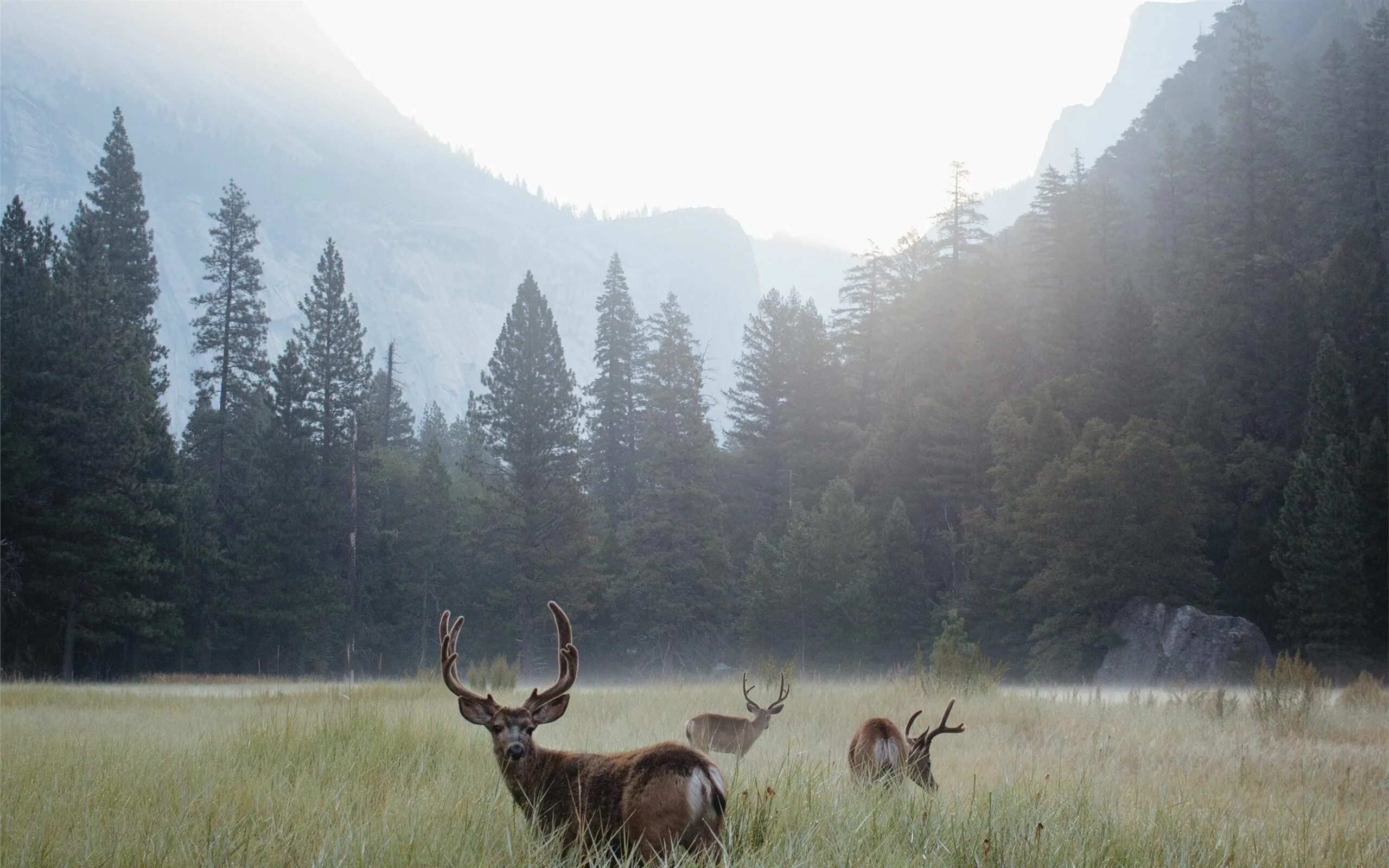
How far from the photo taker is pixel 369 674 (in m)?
43.8

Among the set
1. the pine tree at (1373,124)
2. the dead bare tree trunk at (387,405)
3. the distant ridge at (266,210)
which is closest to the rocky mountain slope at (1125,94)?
the distant ridge at (266,210)

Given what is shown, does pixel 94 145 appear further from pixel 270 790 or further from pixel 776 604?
pixel 270 790

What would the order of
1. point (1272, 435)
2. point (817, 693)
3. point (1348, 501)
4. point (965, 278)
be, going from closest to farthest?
point (817, 693), point (1348, 501), point (1272, 435), point (965, 278)

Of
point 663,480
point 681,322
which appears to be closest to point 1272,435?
point 663,480

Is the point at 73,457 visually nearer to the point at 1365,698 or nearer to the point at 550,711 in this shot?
the point at 550,711

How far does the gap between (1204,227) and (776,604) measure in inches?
1086

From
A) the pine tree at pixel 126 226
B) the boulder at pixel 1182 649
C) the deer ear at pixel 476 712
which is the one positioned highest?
the pine tree at pixel 126 226

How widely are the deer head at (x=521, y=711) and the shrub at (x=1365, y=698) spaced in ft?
44.7

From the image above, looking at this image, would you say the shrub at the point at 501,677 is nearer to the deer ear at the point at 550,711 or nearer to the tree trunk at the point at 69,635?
the deer ear at the point at 550,711

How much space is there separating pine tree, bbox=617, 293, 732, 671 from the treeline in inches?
5.9

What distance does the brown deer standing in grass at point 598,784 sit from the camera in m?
3.82

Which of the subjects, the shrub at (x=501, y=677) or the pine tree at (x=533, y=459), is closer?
the shrub at (x=501, y=677)

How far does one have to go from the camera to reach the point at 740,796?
15.8 feet

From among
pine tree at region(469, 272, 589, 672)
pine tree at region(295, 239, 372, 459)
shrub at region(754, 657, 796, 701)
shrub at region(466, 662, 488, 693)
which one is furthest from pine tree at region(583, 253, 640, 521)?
shrub at region(466, 662, 488, 693)
